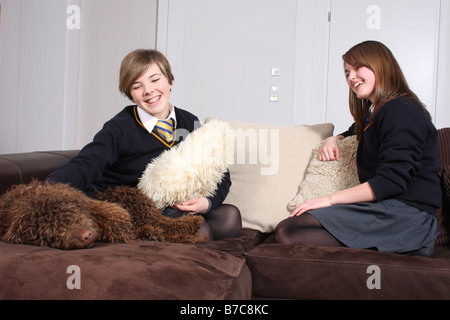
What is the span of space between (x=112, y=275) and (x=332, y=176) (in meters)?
1.14

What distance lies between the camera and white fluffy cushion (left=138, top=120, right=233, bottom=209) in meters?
1.47

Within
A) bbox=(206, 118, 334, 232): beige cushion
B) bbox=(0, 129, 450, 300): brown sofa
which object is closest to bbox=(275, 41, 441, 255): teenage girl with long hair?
bbox=(0, 129, 450, 300): brown sofa

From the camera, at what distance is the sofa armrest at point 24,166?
5.05 feet

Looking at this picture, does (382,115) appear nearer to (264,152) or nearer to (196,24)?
(264,152)

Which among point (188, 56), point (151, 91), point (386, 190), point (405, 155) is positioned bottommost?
point (386, 190)

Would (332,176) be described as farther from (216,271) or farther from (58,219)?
(58,219)

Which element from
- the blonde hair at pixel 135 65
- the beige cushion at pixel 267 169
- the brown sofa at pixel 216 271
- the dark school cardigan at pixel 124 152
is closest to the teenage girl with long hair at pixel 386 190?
the brown sofa at pixel 216 271

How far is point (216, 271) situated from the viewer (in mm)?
1083

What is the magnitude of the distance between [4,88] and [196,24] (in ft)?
5.45

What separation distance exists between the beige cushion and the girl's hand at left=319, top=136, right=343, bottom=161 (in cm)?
11

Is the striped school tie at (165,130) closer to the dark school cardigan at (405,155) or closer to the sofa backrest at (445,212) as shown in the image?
the dark school cardigan at (405,155)

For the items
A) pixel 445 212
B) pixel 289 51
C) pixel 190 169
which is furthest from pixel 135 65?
pixel 289 51

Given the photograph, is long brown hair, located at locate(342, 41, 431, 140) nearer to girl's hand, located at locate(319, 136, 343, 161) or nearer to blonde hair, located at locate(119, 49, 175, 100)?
girl's hand, located at locate(319, 136, 343, 161)

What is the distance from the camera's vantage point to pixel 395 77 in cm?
162
